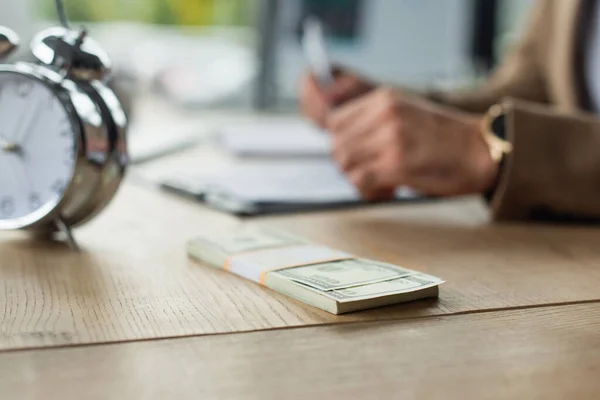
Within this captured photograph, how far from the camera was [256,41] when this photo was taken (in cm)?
227

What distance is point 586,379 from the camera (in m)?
0.44

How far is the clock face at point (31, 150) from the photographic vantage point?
2.44ft

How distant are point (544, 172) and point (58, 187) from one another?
1.65 feet

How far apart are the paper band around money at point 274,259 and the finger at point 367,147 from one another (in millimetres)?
256

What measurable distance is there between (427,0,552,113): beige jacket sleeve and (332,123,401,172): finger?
1.95ft

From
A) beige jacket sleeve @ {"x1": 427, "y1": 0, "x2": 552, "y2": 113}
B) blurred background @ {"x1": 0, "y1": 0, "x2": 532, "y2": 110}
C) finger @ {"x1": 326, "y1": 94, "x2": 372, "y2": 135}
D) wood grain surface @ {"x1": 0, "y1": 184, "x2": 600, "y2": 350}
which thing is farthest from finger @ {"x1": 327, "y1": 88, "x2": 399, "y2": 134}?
blurred background @ {"x1": 0, "y1": 0, "x2": 532, "y2": 110}

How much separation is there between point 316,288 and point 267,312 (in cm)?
4

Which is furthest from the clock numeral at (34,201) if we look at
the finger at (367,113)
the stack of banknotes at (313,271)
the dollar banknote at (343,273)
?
the finger at (367,113)

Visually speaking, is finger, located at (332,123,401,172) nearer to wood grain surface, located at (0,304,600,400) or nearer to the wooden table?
the wooden table

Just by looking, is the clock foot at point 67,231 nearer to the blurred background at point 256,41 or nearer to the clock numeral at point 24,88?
the clock numeral at point 24,88

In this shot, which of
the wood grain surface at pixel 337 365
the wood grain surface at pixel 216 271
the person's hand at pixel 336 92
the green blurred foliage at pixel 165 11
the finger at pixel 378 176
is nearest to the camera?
the wood grain surface at pixel 337 365

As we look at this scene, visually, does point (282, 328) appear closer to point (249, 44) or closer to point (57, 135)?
point (57, 135)

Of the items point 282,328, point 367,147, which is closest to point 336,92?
point 367,147

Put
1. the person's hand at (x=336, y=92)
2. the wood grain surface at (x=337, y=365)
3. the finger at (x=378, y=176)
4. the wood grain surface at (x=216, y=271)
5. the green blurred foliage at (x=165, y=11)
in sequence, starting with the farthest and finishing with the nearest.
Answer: the green blurred foliage at (x=165, y=11) → the person's hand at (x=336, y=92) → the finger at (x=378, y=176) → the wood grain surface at (x=216, y=271) → the wood grain surface at (x=337, y=365)
